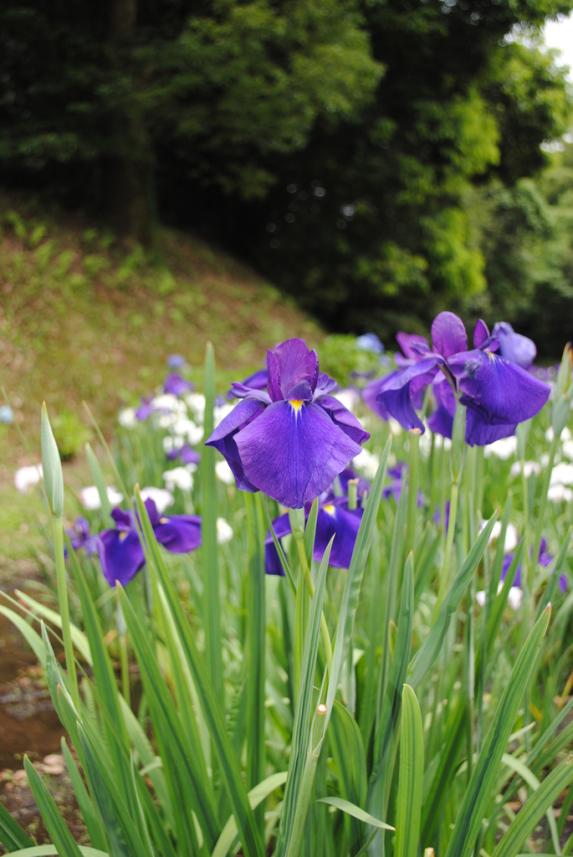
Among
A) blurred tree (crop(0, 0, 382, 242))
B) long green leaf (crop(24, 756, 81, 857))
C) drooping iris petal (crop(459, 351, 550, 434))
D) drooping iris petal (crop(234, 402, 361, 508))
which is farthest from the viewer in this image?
blurred tree (crop(0, 0, 382, 242))

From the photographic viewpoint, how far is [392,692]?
42.3 inches

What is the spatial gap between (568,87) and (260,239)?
19.8 feet

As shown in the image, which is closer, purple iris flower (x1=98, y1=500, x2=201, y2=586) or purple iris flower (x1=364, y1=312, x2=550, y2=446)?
purple iris flower (x1=364, y1=312, x2=550, y2=446)

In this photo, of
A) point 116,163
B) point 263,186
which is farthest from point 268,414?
point 263,186

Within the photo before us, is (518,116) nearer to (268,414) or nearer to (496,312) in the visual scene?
(496,312)

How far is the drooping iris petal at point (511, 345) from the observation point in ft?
4.13

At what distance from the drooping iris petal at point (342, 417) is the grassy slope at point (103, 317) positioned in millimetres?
5367

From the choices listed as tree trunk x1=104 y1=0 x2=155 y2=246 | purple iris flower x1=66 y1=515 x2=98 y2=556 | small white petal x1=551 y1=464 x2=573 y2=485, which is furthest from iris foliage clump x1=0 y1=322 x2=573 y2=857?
tree trunk x1=104 y1=0 x2=155 y2=246

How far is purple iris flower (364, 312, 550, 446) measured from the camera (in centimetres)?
113

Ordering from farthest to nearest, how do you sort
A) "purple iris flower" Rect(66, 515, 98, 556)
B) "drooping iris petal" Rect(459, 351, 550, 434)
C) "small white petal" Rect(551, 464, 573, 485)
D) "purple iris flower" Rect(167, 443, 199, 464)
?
"purple iris flower" Rect(167, 443, 199, 464) → "small white petal" Rect(551, 464, 573, 485) → "purple iris flower" Rect(66, 515, 98, 556) → "drooping iris petal" Rect(459, 351, 550, 434)

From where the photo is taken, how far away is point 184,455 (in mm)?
3258

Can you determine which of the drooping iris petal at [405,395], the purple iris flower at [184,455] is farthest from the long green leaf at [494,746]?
the purple iris flower at [184,455]

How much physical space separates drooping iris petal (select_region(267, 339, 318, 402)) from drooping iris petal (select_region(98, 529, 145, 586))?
581mm

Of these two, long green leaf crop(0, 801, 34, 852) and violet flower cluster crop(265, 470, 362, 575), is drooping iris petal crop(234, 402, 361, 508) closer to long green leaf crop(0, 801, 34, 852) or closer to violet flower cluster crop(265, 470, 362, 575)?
violet flower cluster crop(265, 470, 362, 575)
